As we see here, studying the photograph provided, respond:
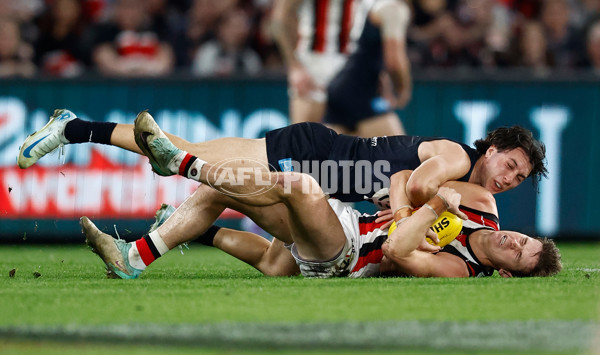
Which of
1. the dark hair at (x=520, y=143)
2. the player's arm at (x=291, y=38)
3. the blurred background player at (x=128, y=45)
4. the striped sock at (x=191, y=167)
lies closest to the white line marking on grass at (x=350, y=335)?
the striped sock at (x=191, y=167)

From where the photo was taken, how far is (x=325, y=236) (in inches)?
241

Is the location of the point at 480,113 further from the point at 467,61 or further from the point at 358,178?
the point at 358,178

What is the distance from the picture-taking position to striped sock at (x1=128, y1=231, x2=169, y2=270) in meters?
6.41

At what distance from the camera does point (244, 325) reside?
4.48 m

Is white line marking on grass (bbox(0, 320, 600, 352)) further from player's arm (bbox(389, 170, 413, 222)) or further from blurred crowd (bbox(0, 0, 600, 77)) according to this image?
blurred crowd (bbox(0, 0, 600, 77))

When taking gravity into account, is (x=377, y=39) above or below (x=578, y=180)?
above

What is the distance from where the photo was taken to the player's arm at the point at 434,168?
6168 millimetres

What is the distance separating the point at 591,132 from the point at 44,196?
18.9ft

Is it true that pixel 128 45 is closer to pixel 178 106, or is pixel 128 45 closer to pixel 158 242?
pixel 178 106

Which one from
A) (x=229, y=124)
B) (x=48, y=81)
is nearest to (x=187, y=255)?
(x=229, y=124)

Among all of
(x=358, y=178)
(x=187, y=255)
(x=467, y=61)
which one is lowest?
(x=187, y=255)

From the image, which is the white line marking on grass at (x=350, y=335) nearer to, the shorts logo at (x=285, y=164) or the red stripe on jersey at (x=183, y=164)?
the red stripe on jersey at (x=183, y=164)

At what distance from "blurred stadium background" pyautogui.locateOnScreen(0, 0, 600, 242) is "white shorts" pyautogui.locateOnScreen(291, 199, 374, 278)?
4095 mm

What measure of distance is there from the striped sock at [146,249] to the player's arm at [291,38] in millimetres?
3110
